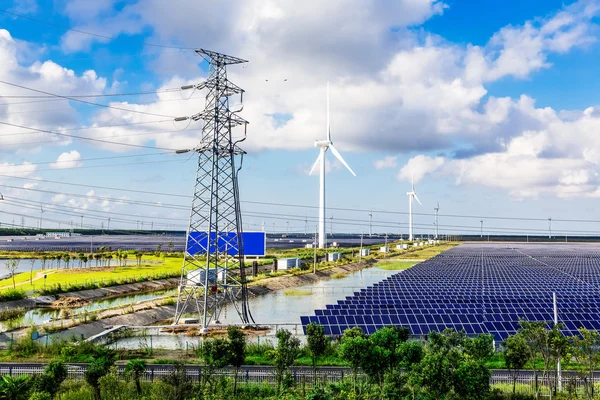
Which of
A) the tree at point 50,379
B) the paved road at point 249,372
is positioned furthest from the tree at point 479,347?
the tree at point 50,379

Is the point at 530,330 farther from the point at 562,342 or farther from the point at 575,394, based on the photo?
the point at 575,394

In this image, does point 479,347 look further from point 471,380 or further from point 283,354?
point 283,354

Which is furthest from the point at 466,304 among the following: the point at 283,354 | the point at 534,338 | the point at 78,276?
the point at 78,276

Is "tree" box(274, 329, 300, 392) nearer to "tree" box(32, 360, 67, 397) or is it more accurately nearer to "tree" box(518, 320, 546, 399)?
"tree" box(32, 360, 67, 397)

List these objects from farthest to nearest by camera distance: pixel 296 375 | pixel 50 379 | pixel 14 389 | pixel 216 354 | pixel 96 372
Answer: pixel 296 375 → pixel 216 354 → pixel 96 372 → pixel 50 379 → pixel 14 389

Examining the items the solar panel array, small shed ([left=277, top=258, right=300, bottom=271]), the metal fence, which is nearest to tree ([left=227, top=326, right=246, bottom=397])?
the metal fence

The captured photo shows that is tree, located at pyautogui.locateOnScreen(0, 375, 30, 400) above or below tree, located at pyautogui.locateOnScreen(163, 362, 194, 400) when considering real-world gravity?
above
